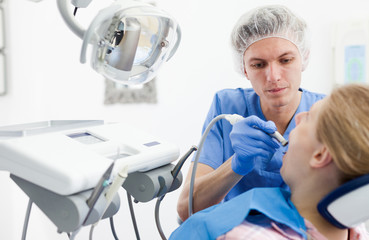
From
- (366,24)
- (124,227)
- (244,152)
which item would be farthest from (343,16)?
(124,227)

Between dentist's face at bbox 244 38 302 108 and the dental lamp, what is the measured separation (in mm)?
427

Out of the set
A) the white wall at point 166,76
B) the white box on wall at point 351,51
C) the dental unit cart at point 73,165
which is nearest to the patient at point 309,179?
the dental unit cart at point 73,165

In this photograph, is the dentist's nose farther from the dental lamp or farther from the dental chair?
the dental chair

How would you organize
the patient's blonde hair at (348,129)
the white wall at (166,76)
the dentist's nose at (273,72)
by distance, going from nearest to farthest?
the patient's blonde hair at (348,129) < the dentist's nose at (273,72) < the white wall at (166,76)

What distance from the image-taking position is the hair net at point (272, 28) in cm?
134

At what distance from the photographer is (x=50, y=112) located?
253 centimetres

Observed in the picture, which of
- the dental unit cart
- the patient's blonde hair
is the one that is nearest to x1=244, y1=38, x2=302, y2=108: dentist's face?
the patient's blonde hair

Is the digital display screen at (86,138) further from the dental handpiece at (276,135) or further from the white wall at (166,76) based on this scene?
the white wall at (166,76)

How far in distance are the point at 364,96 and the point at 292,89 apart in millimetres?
450

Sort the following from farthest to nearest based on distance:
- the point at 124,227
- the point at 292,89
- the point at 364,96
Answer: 1. the point at 124,227
2. the point at 292,89
3. the point at 364,96

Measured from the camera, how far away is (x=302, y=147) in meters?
0.95

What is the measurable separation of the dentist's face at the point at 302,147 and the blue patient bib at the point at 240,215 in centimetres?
7

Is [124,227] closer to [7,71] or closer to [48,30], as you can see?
[7,71]

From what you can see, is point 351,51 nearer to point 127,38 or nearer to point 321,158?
point 321,158
